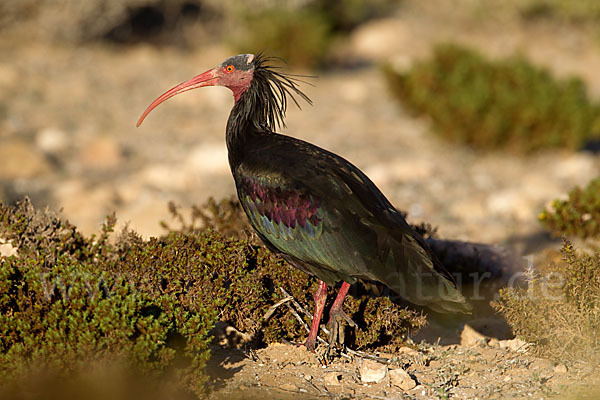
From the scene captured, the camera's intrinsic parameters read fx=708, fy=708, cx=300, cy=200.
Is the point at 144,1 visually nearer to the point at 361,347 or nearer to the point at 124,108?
the point at 124,108

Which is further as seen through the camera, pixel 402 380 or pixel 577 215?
pixel 577 215

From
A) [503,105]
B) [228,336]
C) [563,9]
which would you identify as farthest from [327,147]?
[563,9]

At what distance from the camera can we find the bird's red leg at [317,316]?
16.5ft

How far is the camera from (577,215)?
25.4 feet

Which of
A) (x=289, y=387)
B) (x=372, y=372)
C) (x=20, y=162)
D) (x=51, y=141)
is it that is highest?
(x=51, y=141)

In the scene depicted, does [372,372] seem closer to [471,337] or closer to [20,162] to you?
[471,337]

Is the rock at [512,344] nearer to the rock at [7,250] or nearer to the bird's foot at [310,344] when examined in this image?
the bird's foot at [310,344]

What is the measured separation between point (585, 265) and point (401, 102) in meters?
9.25

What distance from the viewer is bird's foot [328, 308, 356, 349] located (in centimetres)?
495

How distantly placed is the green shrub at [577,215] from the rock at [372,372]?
3.80 meters

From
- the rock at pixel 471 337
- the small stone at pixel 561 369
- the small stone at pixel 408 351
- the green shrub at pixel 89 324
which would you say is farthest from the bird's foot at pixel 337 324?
the small stone at pixel 561 369

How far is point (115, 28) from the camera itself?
55.0 ft

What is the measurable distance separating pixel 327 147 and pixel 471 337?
293 inches

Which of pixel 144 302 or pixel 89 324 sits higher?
pixel 144 302
